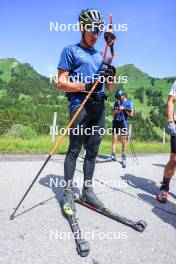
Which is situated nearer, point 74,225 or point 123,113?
point 74,225

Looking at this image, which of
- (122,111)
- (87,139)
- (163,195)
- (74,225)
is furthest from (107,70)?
(122,111)

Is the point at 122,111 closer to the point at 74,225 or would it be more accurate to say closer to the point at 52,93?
the point at 74,225

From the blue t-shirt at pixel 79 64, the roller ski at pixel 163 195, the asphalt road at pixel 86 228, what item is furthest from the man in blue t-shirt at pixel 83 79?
the roller ski at pixel 163 195

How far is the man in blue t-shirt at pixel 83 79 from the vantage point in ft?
13.8

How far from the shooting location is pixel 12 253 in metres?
2.97

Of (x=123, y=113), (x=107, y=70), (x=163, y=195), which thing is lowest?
(x=163, y=195)

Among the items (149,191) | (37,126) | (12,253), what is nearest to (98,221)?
(12,253)

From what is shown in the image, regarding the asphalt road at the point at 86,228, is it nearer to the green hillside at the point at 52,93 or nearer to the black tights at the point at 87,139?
the black tights at the point at 87,139

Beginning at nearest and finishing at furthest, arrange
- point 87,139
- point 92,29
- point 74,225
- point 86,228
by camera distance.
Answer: point 74,225
point 86,228
point 92,29
point 87,139

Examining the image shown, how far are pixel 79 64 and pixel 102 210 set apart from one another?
1.91 m

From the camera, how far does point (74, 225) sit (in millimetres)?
3689

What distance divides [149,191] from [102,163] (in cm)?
378

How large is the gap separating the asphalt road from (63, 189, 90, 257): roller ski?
0.06 meters

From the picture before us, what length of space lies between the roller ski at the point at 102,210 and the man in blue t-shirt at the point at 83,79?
0.09 ft
